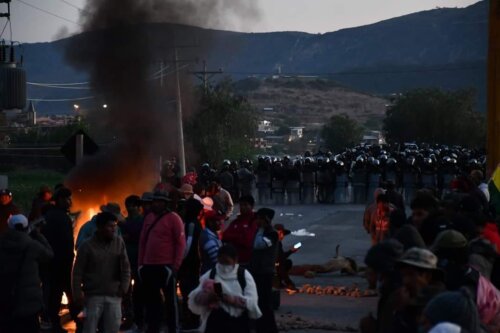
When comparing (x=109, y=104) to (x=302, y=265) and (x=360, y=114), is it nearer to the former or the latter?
(x=302, y=265)

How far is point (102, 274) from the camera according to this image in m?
10.6

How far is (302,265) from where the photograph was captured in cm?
1948

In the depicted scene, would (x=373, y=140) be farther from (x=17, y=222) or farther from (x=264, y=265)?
(x=17, y=222)

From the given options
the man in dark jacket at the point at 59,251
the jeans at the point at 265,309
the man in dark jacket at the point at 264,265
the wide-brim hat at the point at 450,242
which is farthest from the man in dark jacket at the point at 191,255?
the wide-brim hat at the point at 450,242

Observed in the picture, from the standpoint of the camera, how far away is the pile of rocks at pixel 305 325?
13.4 m

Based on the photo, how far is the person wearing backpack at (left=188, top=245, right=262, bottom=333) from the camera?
28.6ft

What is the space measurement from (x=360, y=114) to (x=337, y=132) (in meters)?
66.1

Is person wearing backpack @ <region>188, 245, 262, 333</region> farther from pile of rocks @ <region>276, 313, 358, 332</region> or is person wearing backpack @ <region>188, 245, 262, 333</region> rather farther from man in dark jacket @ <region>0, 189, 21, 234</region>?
man in dark jacket @ <region>0, 189, 21, 234</region>

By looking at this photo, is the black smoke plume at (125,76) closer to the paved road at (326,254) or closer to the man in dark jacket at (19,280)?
the paved road at (326,254)

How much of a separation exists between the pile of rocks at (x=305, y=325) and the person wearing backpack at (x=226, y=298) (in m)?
4.63

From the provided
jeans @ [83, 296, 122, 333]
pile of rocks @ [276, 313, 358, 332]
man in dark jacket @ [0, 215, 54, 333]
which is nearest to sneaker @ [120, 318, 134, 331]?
pile of rocks @ [276, 313, 358, 332]

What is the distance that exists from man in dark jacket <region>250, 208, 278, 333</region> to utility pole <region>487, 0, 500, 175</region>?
9.88 metres

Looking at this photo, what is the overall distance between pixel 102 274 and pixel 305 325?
3.73 m

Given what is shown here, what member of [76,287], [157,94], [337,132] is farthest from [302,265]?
[337,132]
